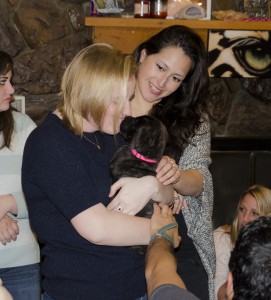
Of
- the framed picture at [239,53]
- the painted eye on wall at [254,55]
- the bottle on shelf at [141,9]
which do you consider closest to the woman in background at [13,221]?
the bottle on shelf at [141,9]

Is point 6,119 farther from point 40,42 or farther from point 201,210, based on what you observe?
point 40,42

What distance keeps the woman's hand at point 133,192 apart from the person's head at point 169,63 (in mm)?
499

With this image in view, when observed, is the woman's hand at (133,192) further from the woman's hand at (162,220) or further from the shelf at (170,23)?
the shelf at (170,23)

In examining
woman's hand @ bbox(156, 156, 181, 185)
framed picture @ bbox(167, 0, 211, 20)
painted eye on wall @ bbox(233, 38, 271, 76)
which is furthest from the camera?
painted eye on wall @ bbox(233, 38, 271, 76)

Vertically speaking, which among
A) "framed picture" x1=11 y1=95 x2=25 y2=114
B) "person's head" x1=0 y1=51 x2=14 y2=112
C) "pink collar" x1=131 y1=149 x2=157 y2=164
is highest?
"person's head" x1=0 y1=51 x2=14 y2=112

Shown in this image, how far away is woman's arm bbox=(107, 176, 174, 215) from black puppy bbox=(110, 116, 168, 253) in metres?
0.06

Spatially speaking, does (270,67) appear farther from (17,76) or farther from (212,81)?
(17,76)

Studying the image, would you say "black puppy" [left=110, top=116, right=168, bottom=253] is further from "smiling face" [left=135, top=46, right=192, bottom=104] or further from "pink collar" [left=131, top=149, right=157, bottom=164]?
"smiling face" [left=135, top=46, right=192, bottom=104]

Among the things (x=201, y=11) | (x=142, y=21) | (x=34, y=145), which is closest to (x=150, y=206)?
(x=34, y=145)

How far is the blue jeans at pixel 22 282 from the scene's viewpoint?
85.2 inches

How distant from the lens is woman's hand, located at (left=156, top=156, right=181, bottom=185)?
1897 mm

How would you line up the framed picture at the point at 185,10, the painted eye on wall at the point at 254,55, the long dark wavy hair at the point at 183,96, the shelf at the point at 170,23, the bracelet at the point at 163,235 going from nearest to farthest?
1. the bracelet at the point at 163,235
2. the long dark wavy hair at the point at 183,96
3. the shelf at the point at 170,23
4. the framed picture at the point at 185,10
5. the painted eye on wall at the point at 254,55

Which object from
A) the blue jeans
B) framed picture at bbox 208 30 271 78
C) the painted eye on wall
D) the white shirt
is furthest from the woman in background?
the painted eye on wall

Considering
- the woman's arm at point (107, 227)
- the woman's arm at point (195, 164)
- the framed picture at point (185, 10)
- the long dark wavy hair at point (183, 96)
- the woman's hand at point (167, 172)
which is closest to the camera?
the woman's arm at point (107, 227)
